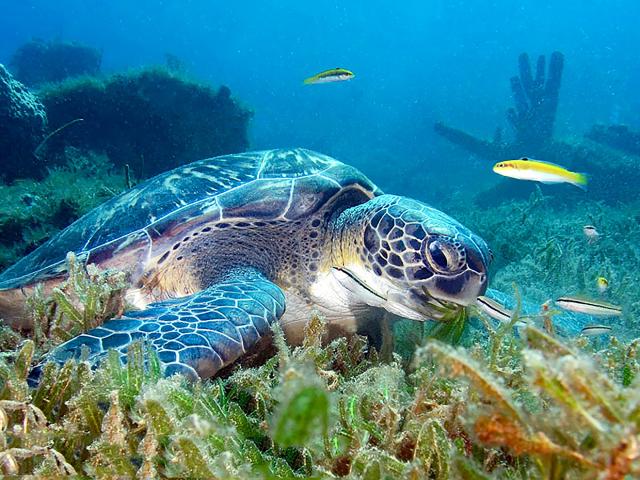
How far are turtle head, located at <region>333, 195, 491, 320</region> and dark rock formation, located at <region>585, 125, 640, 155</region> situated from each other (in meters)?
15.1

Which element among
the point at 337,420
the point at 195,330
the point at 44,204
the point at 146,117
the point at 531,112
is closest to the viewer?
the point at 337,420

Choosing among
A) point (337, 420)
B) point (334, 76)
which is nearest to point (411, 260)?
point (337, 420)

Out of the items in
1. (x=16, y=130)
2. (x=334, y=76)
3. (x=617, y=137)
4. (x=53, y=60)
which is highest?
(x=334, y=76)

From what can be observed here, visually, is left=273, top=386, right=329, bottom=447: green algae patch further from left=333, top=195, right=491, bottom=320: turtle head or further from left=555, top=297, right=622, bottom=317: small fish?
left=555, top=297, right=622, bottom=317: small fish

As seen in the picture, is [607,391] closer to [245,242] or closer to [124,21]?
[245,242]

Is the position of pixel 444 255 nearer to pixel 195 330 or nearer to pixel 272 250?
pixel 272 250

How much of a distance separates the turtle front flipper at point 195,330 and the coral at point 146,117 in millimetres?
7589

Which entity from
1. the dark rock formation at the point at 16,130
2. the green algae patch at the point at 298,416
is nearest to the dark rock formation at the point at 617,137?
the dark rock formation at the point at 16,130

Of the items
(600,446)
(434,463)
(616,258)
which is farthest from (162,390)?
(616,258)

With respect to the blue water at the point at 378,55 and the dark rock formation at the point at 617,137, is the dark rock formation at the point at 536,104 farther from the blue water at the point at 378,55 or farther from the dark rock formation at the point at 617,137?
the blue water at the point at 378,55

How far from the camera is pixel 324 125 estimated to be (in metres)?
47.5

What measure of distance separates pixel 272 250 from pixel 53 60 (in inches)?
965

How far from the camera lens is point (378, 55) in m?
91.6

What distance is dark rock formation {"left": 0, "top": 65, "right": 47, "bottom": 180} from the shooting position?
6.57m
